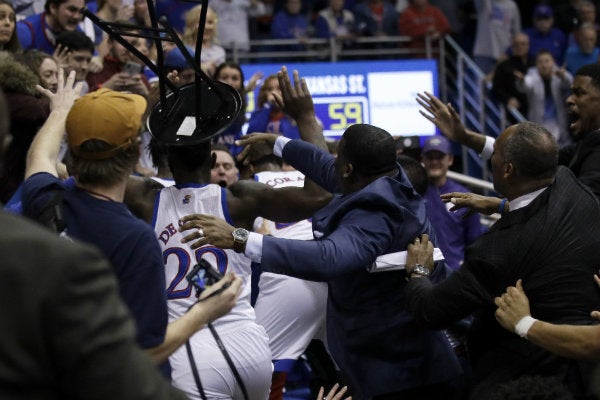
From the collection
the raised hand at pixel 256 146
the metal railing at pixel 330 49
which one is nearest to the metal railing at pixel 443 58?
the metal railing at pixel 330 49

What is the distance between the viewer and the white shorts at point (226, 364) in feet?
14.7

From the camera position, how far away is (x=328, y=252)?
14.3 feet

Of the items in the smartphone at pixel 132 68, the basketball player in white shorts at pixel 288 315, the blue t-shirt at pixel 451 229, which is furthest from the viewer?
the smartphone at pixel 132 68

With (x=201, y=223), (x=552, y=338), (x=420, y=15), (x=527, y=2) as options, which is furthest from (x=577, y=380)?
(x=527, y=2)

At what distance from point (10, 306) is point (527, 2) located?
15578 millimetres

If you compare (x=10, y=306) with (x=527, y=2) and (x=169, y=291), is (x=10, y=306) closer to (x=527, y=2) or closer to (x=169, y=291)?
(x=169, y=291)

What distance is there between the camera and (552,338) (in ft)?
13.6

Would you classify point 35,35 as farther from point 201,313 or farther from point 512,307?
point 201,313

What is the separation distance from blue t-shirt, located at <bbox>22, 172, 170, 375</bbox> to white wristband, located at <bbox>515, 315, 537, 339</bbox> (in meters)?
1.67

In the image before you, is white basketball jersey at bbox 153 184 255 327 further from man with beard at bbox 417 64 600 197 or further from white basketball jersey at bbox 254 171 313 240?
white basketball jersey at bbox 254 171 313 240

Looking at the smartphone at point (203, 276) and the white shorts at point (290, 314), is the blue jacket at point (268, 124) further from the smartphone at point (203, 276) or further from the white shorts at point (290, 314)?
the smartphone at point (203, 276)

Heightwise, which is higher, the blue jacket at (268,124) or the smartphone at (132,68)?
the smartphone at (132,68)

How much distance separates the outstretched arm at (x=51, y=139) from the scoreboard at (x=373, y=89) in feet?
26.4

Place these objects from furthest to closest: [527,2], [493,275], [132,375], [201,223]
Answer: [527,2], [493,275], [201,223], [132,375]
